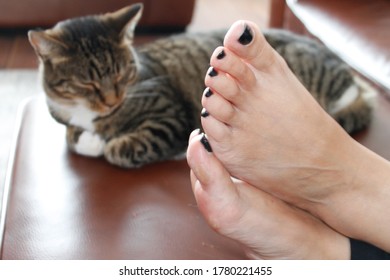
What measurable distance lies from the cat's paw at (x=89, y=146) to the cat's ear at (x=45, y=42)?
0.19 m

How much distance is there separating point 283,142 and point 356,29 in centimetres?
52

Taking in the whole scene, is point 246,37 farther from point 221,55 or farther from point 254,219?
point 254,219

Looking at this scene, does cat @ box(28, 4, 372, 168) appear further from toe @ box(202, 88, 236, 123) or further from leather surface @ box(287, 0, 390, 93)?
toe @ box(202, 88, 236, 123)

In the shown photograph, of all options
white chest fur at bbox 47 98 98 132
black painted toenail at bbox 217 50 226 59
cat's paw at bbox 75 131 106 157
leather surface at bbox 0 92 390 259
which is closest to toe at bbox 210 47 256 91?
black painted toenail at bbox 217 50 226 59

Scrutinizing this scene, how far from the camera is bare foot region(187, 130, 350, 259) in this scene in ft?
2.46

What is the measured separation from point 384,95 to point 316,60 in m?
0.18

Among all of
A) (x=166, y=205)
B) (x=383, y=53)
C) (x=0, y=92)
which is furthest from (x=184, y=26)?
(x=166, y=205)

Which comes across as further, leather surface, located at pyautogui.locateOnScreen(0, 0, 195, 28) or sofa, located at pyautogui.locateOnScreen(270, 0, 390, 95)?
leather surface, located at pyautogui.locateOnScreen(0, 0, 195, 28)

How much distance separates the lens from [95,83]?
1140 mm

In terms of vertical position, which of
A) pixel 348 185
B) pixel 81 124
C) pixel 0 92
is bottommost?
pixel 0 92

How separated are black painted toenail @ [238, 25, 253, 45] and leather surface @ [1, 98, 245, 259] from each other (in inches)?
11.7

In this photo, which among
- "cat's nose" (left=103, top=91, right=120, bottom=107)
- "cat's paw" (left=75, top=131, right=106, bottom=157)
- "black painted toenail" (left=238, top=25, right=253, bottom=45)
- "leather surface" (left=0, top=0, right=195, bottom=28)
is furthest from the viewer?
"leather surface" (left=0, top=0, right=195, bottom=28)

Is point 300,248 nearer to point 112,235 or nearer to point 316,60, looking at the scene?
point 112,235

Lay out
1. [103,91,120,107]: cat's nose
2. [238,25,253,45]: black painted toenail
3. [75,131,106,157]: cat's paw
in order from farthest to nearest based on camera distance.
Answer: [103,91,120,107]: cat's nose
[75,131,106,157]: cat's paw
[238,25,253,45]: black painted toenail
